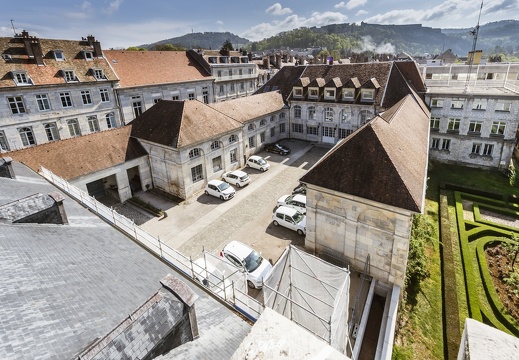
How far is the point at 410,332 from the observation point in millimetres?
17984

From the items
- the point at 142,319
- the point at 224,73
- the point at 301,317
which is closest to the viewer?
the point at 142,319

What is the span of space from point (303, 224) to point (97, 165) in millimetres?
21360

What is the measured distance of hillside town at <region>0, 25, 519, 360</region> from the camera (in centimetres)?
834

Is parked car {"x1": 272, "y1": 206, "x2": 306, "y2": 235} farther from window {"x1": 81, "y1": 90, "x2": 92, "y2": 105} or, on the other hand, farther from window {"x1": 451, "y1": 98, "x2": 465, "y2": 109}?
window {"x1": 81, "y1": 90, "x2": 92, "y2": 105}

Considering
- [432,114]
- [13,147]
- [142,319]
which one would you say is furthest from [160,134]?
[432,114]

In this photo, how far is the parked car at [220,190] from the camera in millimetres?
32031

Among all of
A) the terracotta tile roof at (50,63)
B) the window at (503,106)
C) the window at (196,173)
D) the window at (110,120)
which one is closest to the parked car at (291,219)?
the window at (196,173)

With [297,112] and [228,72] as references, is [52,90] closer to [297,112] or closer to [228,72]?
[228,72]

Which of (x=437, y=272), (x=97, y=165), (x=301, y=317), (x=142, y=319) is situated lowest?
(x=437, y=272)

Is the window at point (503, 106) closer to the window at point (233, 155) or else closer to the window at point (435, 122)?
the window at point (435, 122)

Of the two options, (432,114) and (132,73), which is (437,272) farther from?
(132,73)

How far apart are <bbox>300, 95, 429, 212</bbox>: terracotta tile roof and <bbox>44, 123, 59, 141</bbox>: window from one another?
34.6 meters

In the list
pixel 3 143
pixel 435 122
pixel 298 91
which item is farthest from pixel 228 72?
pixel 3 143

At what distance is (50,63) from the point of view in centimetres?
3759
